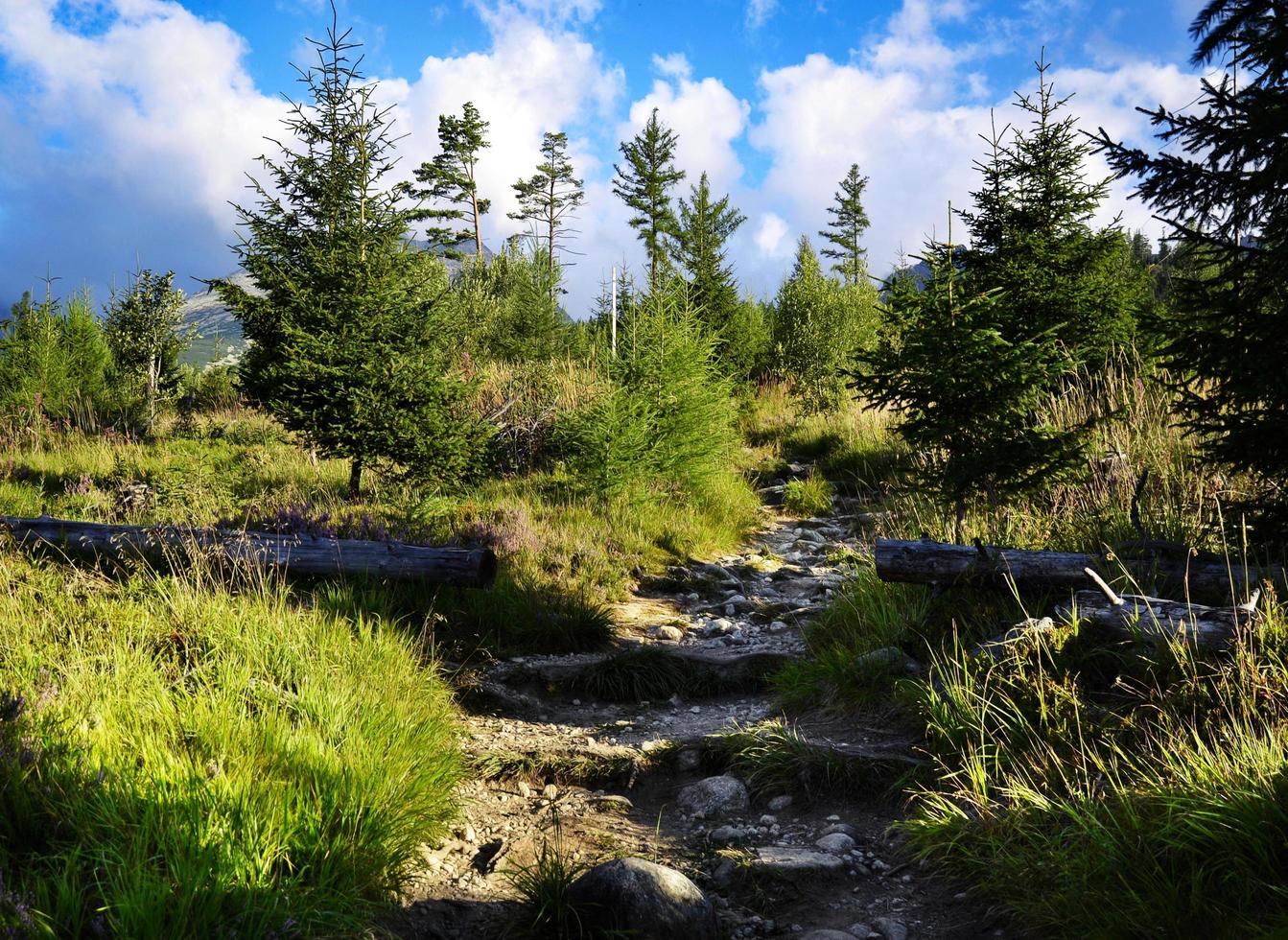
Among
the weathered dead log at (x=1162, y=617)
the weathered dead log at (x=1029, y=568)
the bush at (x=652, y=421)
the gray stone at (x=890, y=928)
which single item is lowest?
the gray stone at (x=890, y=928)

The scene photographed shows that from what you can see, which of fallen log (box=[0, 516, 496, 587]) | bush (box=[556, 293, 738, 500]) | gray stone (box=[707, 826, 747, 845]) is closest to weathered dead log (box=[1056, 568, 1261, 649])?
gray stone (box=[707, 826, 747, 845])

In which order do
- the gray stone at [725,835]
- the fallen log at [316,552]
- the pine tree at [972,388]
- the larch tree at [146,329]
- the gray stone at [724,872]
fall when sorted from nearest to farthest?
the gray stone at [724,872], the gray stone at [725,835], the fallen log at [316,552], the pine tree at [972,388], the larch tree at [146,329]

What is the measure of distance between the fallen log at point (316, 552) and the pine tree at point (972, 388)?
12.9 ft

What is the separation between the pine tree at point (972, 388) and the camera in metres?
6.24

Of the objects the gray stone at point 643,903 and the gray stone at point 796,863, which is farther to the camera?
the gray stone at point 796,863

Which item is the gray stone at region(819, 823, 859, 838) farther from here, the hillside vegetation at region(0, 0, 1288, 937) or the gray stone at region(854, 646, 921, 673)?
the gray stone at region(854, 646, 921, 673)

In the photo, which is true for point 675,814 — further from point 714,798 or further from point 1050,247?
point 1050,247

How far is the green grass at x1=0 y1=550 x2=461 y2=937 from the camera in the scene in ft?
7.25

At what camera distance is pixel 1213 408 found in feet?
13.7

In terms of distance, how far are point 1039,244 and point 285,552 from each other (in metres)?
10.7

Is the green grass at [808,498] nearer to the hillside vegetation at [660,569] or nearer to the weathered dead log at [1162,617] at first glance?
the hillside vegetation at [660,569]

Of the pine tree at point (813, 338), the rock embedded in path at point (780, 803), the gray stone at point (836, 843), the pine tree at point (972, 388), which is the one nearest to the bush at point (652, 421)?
the pine tree at point (972, 388)

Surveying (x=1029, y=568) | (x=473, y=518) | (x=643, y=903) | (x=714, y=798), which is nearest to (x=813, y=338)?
(x=473, y=518)

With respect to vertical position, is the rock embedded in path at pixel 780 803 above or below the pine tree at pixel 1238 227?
below
